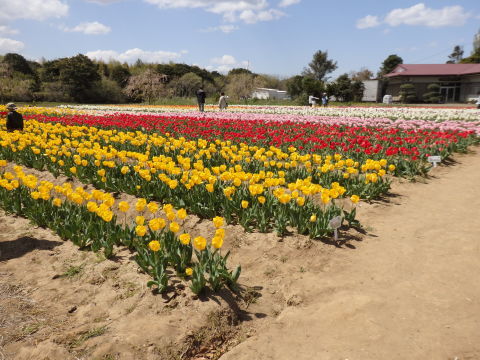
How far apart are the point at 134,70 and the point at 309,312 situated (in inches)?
2421

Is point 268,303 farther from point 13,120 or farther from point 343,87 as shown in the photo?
point 343,87

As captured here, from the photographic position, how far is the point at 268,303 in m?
3.87

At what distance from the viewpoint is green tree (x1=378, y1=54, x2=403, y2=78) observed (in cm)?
7550

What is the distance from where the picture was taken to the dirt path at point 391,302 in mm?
3102

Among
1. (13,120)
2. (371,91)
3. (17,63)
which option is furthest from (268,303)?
(17,63)

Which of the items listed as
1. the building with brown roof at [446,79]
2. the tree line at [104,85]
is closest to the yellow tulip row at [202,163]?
the tree line at [104,85]

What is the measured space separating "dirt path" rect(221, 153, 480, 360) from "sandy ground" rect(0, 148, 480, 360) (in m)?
0.01

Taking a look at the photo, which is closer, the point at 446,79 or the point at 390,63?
the point at 446,79

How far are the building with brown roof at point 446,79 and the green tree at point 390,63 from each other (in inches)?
1024

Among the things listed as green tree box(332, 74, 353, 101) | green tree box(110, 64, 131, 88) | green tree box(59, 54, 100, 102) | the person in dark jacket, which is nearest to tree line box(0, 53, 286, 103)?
green tree box(59, 54, 100, 102)

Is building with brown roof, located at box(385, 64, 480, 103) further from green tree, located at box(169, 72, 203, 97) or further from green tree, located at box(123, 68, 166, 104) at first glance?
green tree, located at box(123, 68, 166, 104)

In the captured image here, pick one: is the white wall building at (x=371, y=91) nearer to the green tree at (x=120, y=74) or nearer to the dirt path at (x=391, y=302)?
the green tree at (x=120, y=74)

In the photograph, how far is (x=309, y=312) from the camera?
3662mm

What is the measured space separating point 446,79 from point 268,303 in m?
53.8
